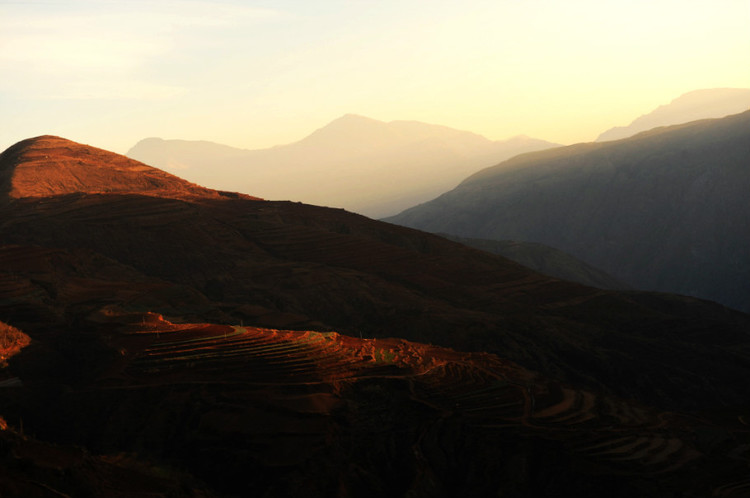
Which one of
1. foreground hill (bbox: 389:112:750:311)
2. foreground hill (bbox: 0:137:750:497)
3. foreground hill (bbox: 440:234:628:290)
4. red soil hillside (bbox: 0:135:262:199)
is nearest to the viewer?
foreground hill (bbox: 0:137:750:497)

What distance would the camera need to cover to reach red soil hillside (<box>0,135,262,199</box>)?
6781 centimetres

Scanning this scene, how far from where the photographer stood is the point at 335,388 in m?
25.2

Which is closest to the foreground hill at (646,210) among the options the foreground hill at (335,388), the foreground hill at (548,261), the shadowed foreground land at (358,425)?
the foreground hill at (548,261)

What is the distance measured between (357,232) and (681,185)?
79.0 m

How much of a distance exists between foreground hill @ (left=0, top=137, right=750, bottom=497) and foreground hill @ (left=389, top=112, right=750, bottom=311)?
5589 centimetres

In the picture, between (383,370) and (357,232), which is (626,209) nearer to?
(357,232)

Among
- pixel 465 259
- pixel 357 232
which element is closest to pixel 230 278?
pixel 357 232

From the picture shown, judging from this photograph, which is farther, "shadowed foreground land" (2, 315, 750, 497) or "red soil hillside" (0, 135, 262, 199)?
"red soil hillside" (0, 135, 262, 199)

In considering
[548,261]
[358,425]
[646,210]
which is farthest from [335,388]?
[646,210]

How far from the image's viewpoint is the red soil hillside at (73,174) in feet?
222

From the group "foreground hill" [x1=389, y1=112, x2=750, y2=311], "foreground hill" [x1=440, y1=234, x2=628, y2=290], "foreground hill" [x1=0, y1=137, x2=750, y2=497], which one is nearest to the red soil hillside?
"foreground hill" [x1=0, y1=137, x2=750, y2=497]

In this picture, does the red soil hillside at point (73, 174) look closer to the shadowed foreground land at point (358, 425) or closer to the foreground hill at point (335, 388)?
the foreground hill at point (335, 388)

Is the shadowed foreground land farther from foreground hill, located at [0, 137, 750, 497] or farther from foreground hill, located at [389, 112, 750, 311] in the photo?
foreground hill, located at [389, 112, 750, 311]

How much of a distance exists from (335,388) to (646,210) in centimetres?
10805
